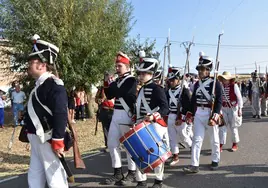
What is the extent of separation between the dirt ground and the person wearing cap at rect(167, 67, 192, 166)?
9.96 feet

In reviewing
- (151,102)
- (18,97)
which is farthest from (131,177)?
(18,97)

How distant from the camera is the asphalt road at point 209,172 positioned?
544cm

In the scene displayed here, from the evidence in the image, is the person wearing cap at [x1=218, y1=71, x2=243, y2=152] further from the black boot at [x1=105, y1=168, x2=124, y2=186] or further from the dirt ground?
the dirt ground

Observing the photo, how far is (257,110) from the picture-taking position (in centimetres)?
1434

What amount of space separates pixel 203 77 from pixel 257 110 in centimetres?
908

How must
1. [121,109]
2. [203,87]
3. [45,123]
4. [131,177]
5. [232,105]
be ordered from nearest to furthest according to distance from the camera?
1. [45,123]
2. [121,109]
3. [131,177]
4. [203,87]
5. [232,105]

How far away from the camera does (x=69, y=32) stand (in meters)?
14.7

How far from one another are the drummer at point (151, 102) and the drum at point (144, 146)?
0.30 metres

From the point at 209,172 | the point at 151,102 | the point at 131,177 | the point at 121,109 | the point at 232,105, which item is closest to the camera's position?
the point at 151,102

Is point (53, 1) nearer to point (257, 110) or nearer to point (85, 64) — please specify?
point (85, 64)

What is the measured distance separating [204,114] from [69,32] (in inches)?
399

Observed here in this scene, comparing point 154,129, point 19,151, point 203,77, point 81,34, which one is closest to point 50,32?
point 81,34

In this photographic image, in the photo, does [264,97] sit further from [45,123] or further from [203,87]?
[45,123]

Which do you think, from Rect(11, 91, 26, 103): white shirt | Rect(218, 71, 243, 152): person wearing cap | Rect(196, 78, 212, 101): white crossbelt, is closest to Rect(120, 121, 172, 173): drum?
Rect(196, 78, 212, 101): white crossbelt
